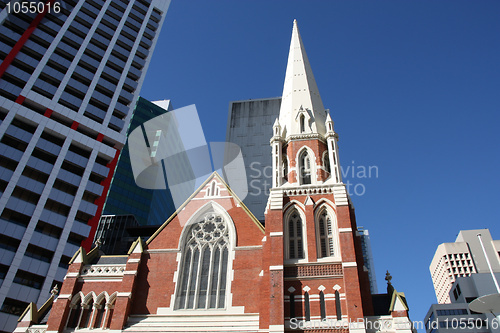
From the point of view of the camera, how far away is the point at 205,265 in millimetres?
26422

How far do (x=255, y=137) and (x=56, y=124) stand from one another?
28261 millimetres

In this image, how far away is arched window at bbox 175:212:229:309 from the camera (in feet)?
82.3

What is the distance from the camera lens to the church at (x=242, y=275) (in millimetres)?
22906

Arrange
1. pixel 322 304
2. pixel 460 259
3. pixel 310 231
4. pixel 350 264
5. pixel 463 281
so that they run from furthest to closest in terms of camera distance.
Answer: pixel 460 259
pixel 463 281
pixel 310 231
pixel 350 264
pixel 322 304

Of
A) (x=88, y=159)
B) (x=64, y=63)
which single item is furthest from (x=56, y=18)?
(x=88, y=159)

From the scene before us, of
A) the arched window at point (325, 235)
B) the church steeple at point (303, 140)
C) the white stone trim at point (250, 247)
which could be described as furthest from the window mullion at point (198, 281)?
the arched window at point (325, 235)

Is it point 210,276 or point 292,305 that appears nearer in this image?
point 292,305

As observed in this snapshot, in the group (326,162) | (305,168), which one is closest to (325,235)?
(305,168)

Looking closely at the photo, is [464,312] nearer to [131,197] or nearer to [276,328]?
[131,197]

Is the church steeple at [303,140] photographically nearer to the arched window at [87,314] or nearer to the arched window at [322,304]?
the arched window at [322,304]

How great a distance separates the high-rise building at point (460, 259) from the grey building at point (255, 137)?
3215 inches

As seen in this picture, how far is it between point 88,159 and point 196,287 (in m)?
37.7

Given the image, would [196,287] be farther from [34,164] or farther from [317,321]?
[34,164]

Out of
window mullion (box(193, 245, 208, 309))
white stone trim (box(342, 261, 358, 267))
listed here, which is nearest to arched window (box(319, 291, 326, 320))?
white stone trim (box(342, 261, 358, 267))
